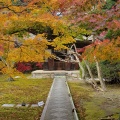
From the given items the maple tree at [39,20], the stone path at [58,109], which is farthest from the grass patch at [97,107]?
the maple tree at [39,20]

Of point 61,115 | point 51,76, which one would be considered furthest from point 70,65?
point 61,115

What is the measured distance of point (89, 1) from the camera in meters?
8.65

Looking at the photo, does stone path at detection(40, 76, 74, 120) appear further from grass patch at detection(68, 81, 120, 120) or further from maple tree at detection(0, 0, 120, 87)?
maple tree at detection(0, 0, 120, 87)

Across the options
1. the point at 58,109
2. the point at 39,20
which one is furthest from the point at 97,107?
the point at 39,20

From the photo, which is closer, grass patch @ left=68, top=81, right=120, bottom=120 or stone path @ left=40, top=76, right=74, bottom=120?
stone path @ left=40, top=76, right=74, bottom=120

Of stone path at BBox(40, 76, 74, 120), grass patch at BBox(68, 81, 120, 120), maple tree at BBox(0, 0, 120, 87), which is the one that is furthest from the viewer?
grass patch at BBox(68, 81, 120, 120)

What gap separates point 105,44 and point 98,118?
3037mm

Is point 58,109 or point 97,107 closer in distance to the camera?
point 58,109

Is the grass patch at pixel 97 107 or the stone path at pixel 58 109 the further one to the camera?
the grass patch at pixel 97 107

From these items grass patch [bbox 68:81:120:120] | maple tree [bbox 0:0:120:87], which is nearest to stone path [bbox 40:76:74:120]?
grass patch [bbox 68:81:120:120]

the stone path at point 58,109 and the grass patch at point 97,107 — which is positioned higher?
the stone path at point 58,109

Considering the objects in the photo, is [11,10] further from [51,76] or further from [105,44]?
[51,76]

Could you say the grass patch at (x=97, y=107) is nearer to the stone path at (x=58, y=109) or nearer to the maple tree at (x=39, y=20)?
the stone path at (x=58, y=109)

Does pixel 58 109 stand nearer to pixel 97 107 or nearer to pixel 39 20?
pixel 97 107
